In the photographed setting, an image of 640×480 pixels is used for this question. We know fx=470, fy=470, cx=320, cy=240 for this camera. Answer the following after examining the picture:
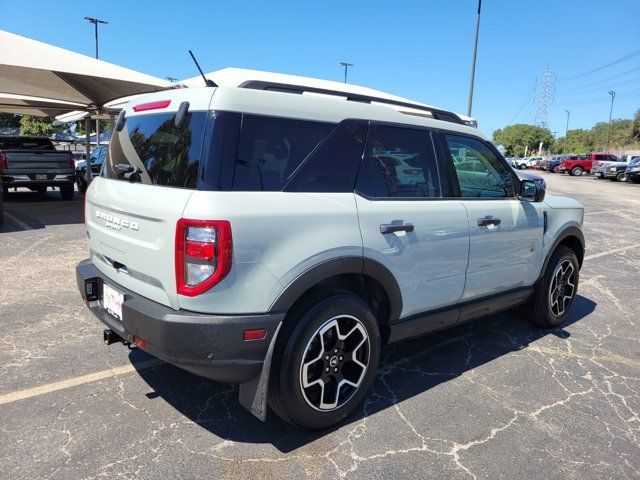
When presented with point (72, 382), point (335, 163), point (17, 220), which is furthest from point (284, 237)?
point (17, 220)

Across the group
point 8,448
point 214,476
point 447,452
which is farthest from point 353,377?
point 8,448

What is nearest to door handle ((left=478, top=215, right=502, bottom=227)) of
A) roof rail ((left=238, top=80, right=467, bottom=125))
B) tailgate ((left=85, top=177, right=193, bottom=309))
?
roof rail ((left=238, top=80, right=467, bottom=125))

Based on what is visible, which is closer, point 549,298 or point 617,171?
point 549,298

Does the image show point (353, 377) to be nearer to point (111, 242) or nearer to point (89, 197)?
point (111, 242)

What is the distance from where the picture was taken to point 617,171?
3089cm

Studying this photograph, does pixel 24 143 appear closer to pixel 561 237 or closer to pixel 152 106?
pixel 152 106

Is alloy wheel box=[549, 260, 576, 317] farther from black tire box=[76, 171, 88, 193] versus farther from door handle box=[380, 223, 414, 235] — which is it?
black tire box=[76, 171, 88, 193]

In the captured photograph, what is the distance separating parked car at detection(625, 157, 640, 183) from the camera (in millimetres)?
28641

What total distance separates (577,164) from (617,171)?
7.77 m

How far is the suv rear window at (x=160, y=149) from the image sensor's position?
239 cm

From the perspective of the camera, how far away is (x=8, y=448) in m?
2.50

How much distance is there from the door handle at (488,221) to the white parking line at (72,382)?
8.58 ft

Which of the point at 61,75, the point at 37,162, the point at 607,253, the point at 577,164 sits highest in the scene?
the point at 61,75

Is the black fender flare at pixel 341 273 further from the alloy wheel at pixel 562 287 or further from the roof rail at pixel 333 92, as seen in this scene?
the alloy wheel at pixel 562 287
